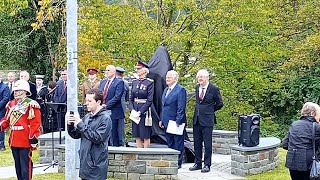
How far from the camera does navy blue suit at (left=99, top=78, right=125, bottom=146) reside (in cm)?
1055

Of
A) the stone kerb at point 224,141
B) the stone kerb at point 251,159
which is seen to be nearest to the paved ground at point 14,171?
the stone kerb at point 251,159

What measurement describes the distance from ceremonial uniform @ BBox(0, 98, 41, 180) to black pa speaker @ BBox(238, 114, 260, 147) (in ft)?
12.4

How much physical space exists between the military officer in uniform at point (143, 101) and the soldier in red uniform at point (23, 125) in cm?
254

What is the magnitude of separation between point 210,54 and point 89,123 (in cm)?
926

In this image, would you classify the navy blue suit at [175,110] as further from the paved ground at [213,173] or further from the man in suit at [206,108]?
the paved ground at [213,173]

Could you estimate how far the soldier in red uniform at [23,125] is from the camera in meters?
8.03

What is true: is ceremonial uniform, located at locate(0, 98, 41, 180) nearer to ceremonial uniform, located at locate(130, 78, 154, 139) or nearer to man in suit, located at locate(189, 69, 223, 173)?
ceremonial uniform, located at locate(130, 78, 154, 139)

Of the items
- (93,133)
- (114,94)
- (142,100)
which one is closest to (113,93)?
(114,94)

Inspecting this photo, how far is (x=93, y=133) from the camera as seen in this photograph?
6.40 metres

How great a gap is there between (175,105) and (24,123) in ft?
9.69

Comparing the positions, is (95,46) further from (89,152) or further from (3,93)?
(89,152)

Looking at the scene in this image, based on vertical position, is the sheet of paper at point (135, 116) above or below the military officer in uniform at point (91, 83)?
below

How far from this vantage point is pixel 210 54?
50.6ft

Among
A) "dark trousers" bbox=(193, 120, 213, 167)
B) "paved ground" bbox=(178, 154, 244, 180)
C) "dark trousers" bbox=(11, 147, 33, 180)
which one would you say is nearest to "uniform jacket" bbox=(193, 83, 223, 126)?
"dark trousers" bbox=(193, 120, 213, 167)
